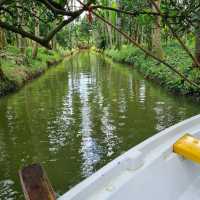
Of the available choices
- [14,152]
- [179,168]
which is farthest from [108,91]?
[179,168]

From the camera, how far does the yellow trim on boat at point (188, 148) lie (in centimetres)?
313

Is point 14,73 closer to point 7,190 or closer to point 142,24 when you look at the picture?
point 7,190

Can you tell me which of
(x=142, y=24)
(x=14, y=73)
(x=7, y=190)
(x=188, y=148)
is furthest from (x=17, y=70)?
(x=188, y=148)

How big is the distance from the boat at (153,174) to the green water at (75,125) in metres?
2.04

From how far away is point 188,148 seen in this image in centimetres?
323

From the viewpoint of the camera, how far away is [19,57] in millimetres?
19438

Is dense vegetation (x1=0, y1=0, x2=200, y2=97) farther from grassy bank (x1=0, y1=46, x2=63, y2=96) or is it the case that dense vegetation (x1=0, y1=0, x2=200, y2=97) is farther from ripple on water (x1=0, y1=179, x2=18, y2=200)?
ripple on water (x1=0, y1=179, x2=18, y2=200)

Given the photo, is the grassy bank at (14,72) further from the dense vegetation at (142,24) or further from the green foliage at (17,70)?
the dense vegetation at (142,24)

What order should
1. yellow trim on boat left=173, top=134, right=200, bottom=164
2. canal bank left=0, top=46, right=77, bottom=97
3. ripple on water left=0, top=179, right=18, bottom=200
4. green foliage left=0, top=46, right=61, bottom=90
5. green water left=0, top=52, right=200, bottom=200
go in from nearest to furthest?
1. yellow trim on boat left=173, top=134, right=200, bottom=164
2. ripple on water left=0, top=179, right=18, bottom=200
3. green water left=0, top=52, right=200, bottom=200
4. canal bank left=0, top=46, right=77, bottom=97
5. green foliage left=0, top=46, right=61, bottom=90

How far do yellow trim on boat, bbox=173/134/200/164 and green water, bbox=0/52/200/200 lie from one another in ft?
7.03

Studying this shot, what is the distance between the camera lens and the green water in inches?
225

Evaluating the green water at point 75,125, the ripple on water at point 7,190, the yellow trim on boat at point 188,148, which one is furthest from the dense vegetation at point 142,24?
the ripple on water at point 7,190

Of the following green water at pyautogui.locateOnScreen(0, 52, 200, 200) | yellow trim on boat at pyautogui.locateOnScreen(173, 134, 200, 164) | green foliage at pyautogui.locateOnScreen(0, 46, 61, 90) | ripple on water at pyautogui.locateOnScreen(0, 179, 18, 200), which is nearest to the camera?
yellow trim on boat at pyautogui.locateOnScreen(173, 134, 200, 164)

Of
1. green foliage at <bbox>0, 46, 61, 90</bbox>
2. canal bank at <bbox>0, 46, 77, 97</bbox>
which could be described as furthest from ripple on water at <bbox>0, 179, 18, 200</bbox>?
green foliage at <bbox>0, 46, 61, 90</bbox>
